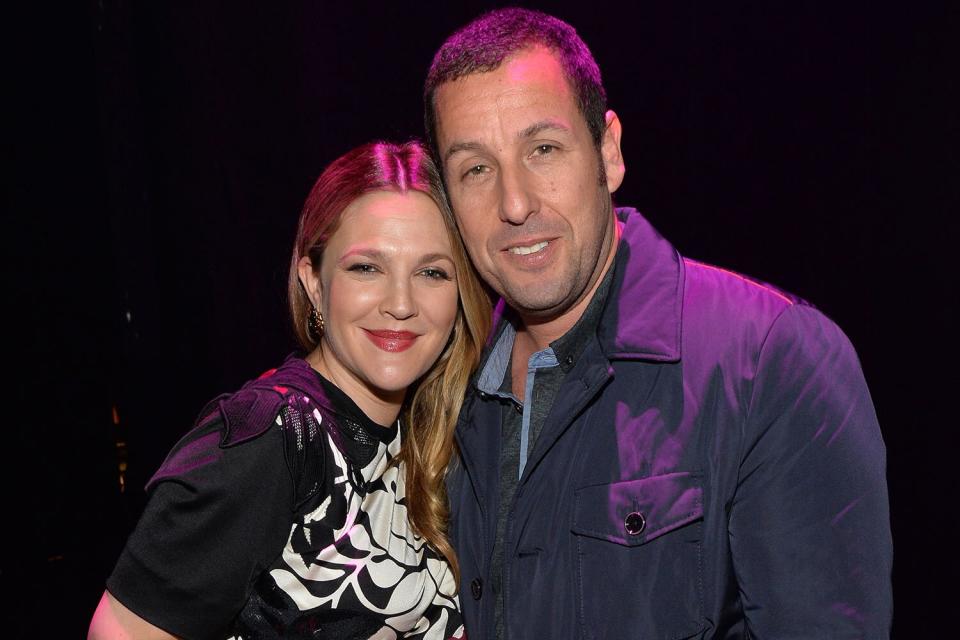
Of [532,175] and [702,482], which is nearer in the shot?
[702,482]

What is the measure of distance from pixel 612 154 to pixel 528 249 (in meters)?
0.31

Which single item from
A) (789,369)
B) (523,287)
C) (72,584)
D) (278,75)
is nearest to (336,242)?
(523,287)

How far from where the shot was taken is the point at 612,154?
1.87 m

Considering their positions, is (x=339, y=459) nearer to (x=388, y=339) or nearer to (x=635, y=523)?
(x=388, y=339)

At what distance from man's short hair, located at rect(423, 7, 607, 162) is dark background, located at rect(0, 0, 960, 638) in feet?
3.40

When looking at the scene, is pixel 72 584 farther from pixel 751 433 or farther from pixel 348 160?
pixel 751 433

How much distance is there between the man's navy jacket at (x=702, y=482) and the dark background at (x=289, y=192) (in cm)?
108

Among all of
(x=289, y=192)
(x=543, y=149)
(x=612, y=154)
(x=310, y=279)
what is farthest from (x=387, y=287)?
(x=289, y=192)

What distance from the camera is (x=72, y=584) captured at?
3.20 metres

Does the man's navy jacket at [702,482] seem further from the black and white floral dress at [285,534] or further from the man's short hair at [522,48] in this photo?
the man's short hair at [522,48]

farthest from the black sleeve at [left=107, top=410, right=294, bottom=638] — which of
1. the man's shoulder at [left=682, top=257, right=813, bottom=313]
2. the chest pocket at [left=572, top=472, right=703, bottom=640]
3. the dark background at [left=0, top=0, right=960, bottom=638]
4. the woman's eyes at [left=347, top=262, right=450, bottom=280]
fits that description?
the dark background at [left=0, top=0, right=960, bottom=638]

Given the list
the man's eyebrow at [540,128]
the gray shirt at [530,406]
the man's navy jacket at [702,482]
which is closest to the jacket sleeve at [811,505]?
the man's navy jacket at [702,482]

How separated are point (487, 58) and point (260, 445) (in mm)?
905

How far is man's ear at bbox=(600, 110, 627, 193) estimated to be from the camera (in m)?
1.86
